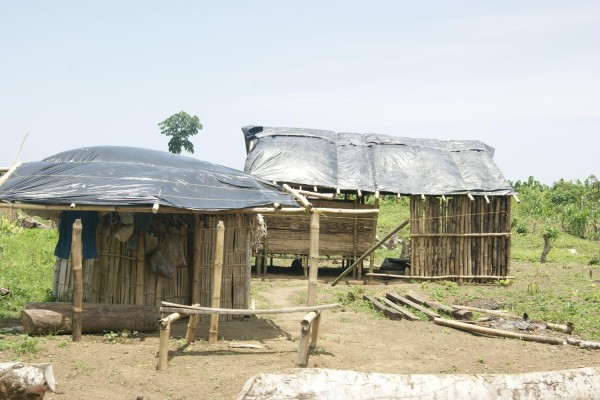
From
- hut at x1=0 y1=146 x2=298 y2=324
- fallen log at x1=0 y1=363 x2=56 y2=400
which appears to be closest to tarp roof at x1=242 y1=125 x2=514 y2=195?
hut at x1=0 y1=146 x2=298 y2=324

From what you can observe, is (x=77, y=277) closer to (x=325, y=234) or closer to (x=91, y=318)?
(x=91, y=318)

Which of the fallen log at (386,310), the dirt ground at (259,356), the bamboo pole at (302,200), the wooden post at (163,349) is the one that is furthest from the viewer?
the fallen log at (386,310)

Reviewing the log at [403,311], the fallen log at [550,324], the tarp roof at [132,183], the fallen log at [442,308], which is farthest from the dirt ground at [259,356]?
the tarp roof at [132,183]

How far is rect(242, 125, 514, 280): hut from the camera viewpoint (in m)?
18.2

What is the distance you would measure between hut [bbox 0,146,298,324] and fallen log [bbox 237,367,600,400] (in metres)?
4.43

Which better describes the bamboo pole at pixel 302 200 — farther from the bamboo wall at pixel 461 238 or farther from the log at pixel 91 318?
the bamboo wall at pixel 461 238

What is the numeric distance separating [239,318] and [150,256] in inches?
76.6

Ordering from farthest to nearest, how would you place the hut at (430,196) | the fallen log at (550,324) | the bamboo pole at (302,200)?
the hut at (430,196) < the fallen log at (550,324) < the bamboo pole at (302,200)

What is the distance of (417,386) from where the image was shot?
664cm

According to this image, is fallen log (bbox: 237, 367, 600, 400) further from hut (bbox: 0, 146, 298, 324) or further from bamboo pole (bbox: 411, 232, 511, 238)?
bamboo pole (bbox: 411, 232, 511, 238)

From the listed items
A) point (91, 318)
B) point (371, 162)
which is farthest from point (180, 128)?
point (91, 318)

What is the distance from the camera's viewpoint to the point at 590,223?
29547 millimetres

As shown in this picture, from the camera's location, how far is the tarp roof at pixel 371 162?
18.4 m

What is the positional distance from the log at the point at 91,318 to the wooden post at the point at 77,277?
0.38m
